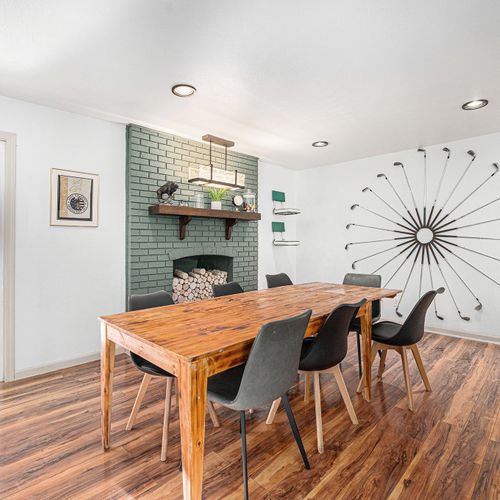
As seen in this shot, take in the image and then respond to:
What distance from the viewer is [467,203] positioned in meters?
3.91

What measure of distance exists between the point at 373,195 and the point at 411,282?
132cm

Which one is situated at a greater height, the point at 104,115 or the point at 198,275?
the point at 104,115

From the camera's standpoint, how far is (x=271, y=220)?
5141 mm

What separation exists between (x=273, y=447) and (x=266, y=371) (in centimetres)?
75

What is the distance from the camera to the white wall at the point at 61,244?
2.79 metres

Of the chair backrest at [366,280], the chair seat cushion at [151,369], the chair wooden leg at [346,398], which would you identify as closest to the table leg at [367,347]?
the chair wooden leg at [346,398]

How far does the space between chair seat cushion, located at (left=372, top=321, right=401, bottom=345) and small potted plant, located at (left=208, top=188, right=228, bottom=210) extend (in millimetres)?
2236

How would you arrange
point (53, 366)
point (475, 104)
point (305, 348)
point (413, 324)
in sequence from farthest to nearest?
point (53, 366) < point (475, 104) < point (413, 324) < point (305, 348)

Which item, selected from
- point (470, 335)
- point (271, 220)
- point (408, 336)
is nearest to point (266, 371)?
point (408, 336)

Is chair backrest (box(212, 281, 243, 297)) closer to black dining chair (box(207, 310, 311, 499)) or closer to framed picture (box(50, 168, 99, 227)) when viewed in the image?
black dining chair (box(207, 310, 311, 499))

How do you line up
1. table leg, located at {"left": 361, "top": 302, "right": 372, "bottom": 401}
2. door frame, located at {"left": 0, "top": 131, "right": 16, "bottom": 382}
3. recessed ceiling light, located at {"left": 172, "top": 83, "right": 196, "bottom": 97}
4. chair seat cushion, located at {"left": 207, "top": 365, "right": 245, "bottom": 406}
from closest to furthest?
chair seat cushion, located at {"left": 207, "top": 365, "right": 245, "bottom": 406}, table leg, located at {"left": 361, "top": 302, "right": 372, "bottom": 401}, recessed ceiling light, located at {"left": 172, "top": 83, "right": 196, "bottom": 97}, door frame, located at {"left": 0, "top": 131, "right": 16, "bottom": 382}

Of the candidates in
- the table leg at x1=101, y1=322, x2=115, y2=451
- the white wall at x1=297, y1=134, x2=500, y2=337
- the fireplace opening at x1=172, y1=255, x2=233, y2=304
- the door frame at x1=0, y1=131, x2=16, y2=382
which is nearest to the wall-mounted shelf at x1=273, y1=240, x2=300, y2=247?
the white wall at x1=297, y1=134, x2=500, y2=337

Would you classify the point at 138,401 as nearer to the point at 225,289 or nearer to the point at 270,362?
the point at 270,362

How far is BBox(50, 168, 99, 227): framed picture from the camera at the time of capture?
2.95 m
